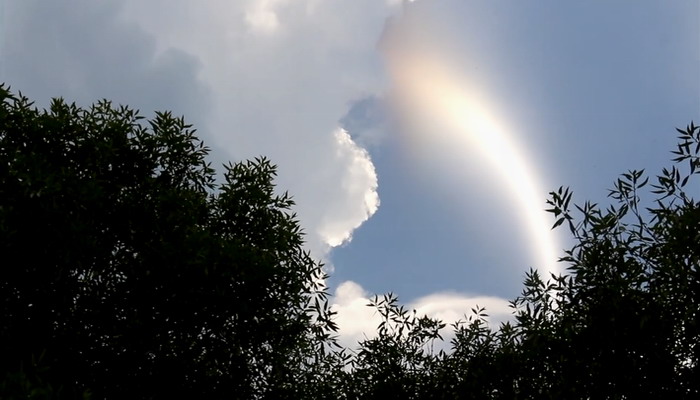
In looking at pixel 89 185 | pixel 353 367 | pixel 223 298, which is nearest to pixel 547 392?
pixel 353 367

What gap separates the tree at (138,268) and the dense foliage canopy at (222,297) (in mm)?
38

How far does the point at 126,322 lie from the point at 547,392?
1007cm

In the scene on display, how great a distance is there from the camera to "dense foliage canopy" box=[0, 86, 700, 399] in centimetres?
1352

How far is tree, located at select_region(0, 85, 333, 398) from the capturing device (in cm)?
1520

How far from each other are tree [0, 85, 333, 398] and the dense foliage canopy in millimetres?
38

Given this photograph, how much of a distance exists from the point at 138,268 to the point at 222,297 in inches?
87.2

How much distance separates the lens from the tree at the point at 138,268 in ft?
49.9

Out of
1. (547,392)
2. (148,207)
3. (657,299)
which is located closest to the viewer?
(657,299)

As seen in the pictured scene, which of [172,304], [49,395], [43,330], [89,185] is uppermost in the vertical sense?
[89,185]

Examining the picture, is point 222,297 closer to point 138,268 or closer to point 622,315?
point 138,268

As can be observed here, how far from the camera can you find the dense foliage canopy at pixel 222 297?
532 inches

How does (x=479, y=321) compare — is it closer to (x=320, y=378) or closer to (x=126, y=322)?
(x=320, y=378)

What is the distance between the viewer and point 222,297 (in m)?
16.9

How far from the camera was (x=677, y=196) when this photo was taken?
1353cm
